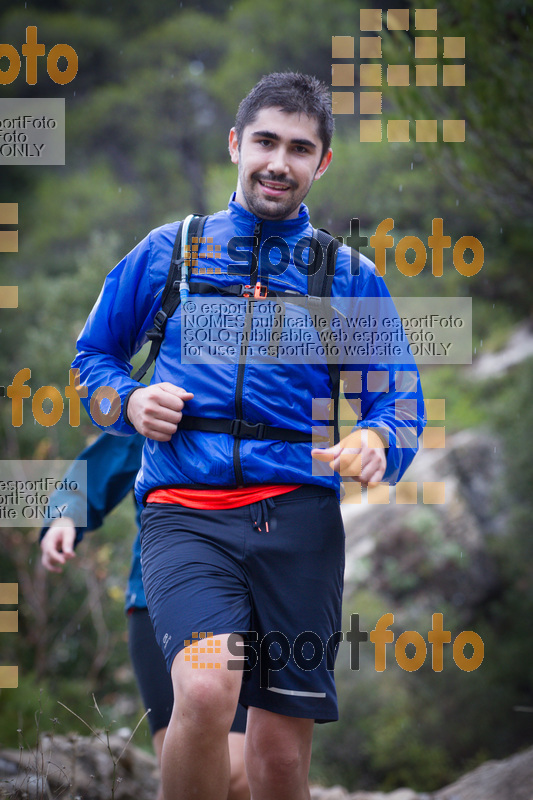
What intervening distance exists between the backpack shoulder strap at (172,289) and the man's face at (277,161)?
0.20 metres

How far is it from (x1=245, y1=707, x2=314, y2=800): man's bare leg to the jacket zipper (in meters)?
0.62

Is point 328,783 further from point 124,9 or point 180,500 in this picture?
point 124,9

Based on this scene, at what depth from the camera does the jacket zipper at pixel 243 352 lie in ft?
6.16

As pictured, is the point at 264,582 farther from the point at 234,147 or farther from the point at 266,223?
the point at 234,147

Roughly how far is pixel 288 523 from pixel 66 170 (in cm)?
1767

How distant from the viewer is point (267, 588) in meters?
1.88

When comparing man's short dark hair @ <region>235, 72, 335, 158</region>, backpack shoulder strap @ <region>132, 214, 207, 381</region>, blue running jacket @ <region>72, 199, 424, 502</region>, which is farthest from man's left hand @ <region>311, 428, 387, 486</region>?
man's short dark hair @ <region>235, 72, 335, 158</region>

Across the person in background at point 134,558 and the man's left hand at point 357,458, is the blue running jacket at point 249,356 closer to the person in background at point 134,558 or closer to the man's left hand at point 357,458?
the man's left hand at point 357,458

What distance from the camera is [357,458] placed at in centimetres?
182

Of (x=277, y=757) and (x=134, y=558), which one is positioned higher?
(x=134, y=558)

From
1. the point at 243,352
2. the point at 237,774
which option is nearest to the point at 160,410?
the point at 243,352

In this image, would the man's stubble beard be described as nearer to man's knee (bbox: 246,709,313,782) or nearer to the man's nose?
the man's nose

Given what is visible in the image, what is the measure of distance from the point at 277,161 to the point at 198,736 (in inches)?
57.9

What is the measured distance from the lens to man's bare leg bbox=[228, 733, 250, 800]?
238 cm
